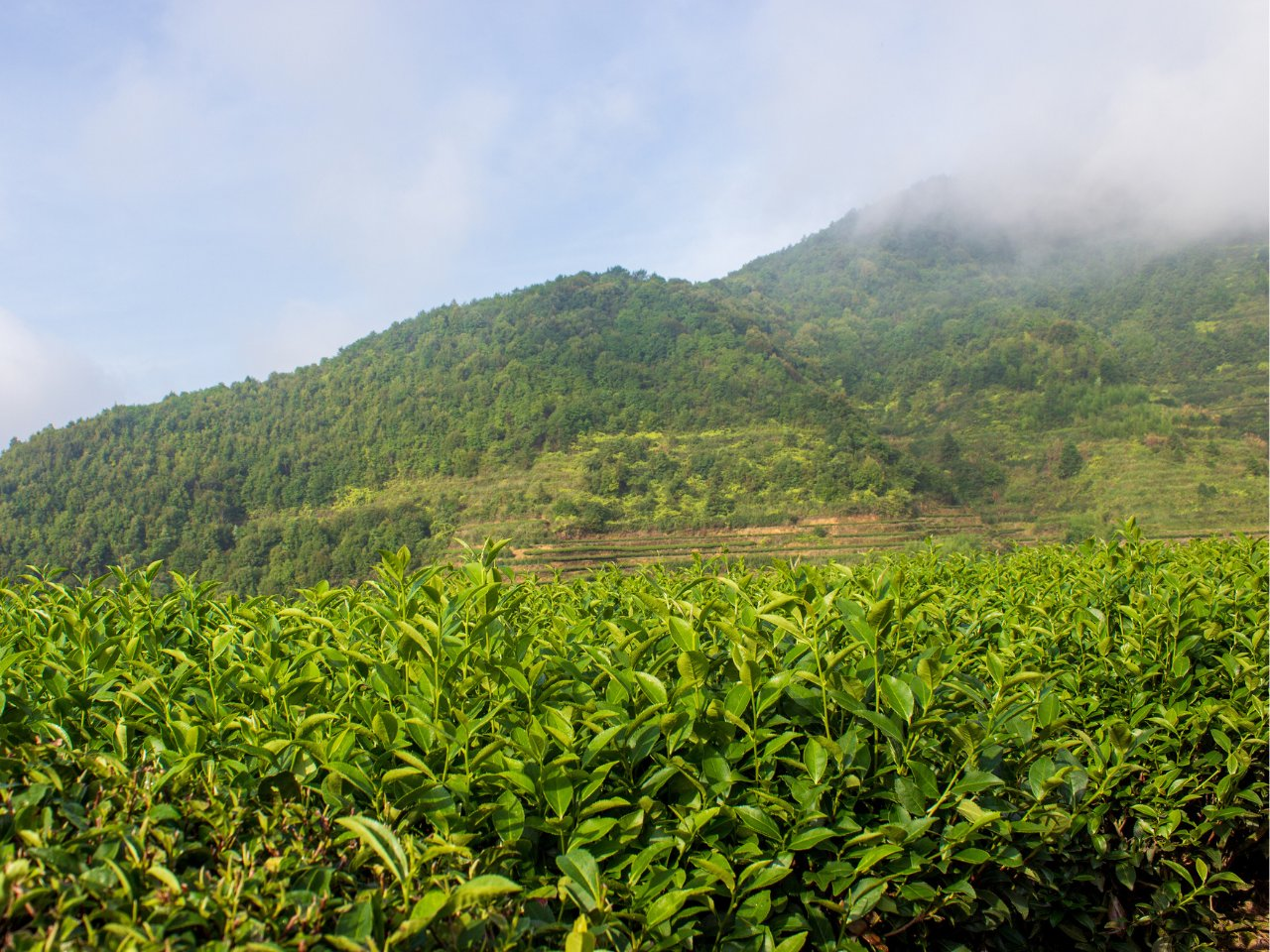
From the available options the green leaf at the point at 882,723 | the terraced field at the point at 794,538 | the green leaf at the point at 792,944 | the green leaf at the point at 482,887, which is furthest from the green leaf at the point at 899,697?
the terraced field at the point at 794,538

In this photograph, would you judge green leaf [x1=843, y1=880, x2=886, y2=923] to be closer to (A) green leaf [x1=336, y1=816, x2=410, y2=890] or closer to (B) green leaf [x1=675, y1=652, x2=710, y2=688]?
(B) green leaf [x1=675, y1=652, x2=710, y2=688]

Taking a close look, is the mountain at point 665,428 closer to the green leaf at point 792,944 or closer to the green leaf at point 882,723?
the green leaf at point 882,723

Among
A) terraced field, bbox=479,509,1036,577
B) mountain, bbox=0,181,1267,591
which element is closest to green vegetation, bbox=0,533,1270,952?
terraced field, bbox=479,509,1036,577

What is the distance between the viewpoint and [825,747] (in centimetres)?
115

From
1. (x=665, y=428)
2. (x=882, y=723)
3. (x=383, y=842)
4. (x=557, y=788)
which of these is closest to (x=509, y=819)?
(x=557, y=788)

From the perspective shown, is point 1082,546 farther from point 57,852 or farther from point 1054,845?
point 57,852

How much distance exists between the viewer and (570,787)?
3.30ft

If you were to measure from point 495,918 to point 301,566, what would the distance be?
33643mm

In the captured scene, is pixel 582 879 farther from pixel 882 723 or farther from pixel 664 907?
pixel 882 723

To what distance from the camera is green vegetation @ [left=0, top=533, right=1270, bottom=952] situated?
2.64 ft

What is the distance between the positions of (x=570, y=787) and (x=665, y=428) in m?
42.3

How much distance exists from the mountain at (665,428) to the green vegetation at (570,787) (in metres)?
30.2

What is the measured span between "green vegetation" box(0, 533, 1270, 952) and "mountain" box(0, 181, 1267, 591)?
99.1 feet

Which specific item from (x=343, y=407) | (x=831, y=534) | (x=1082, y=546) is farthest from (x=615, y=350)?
(x=1082, y=546)
